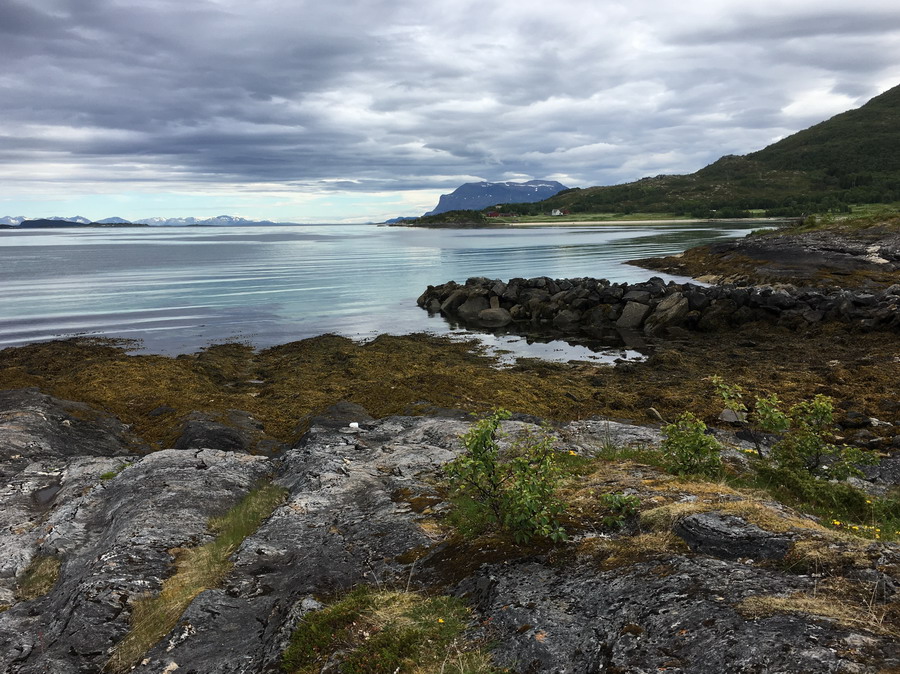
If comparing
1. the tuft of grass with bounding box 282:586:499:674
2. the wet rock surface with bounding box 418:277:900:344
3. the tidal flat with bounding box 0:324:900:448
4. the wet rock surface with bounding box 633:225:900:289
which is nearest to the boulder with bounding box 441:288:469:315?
the wet rock surface with bounding box 418:277:900:344

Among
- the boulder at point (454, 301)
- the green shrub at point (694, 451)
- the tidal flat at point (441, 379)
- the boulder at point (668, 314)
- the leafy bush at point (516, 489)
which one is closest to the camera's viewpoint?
the leafy bush at point (516, 489)

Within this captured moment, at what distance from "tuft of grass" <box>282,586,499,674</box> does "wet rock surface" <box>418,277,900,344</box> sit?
29059 mm

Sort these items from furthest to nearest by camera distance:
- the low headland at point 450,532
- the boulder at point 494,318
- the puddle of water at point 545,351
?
the boulder at point 494,318 < the puddle of water at point 545,351 < the low headland at point 450,532

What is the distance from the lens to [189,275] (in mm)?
77062

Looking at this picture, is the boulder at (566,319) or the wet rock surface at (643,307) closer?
the wet rock surface at (643,307)

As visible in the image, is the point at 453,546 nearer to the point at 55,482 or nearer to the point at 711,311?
the point at 55,482

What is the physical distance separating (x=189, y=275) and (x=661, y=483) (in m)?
80.2

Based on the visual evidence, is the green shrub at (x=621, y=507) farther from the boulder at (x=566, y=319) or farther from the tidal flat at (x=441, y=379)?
the boulder at (x=566, y=319)

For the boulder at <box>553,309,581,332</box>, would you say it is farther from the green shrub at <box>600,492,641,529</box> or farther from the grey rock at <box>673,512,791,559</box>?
the grey rock at <box>673,512,791,559</box>

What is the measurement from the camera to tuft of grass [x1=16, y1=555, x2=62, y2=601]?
7523 mm

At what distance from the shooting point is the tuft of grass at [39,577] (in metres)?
7.52

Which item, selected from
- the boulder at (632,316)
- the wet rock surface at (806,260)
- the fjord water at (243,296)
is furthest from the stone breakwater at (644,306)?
the wet rock surface at (806,260)

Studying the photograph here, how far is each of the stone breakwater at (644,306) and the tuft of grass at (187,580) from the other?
2871cm

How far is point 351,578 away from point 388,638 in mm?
1801
